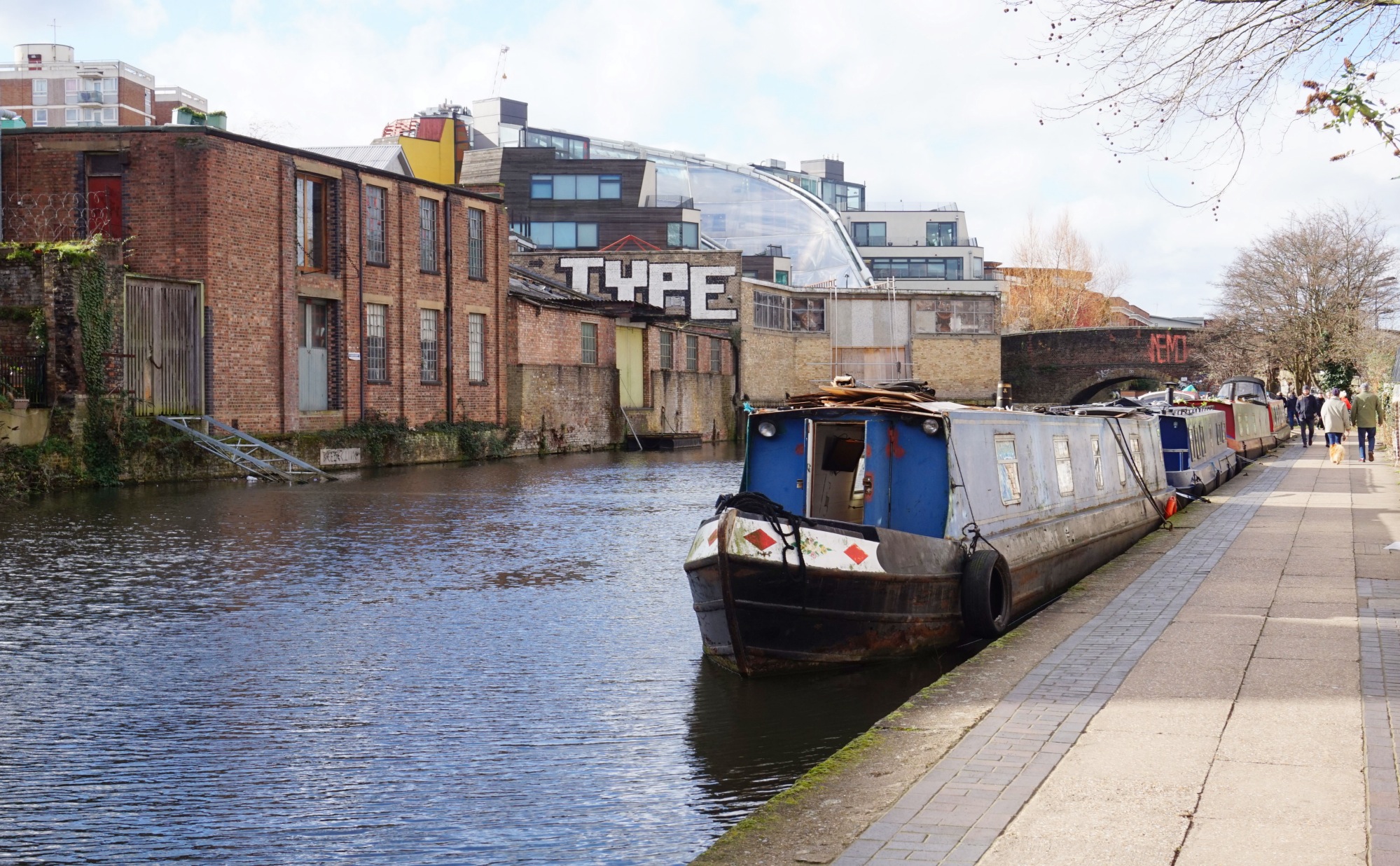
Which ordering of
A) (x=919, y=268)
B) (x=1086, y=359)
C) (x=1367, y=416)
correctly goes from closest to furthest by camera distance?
(x=1367, y=416) → (x=1086, y=359) → (x=919, y=268)

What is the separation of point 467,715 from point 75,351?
18.5 metres

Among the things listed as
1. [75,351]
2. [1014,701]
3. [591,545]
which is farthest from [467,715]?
[75,351]

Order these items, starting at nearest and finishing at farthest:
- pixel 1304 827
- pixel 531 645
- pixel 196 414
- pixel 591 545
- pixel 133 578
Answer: pixel 1304 827
pixel 531 645
pixel 133 578
pixel 591 545
pixel 196 414

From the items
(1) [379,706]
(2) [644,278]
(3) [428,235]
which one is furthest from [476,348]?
(1) [379,706]

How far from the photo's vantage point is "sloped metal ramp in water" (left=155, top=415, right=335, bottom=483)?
82.8ft

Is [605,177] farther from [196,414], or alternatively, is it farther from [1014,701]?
[1014,701]

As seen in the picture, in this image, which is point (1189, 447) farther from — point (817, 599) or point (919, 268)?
point (919, 268)

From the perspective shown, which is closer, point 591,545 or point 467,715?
point 467,715

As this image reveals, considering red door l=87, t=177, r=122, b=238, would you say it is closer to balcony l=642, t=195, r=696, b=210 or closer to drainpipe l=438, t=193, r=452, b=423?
drainpipe l=438, t=193, r=452, b=423

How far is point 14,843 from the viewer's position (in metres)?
5.85

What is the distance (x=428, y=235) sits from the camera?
34188 millimetres

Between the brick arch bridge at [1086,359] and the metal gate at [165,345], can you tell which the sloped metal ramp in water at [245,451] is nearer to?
the metal gate at [165,345]

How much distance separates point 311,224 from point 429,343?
189 inches

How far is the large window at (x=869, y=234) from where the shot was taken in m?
93.6
